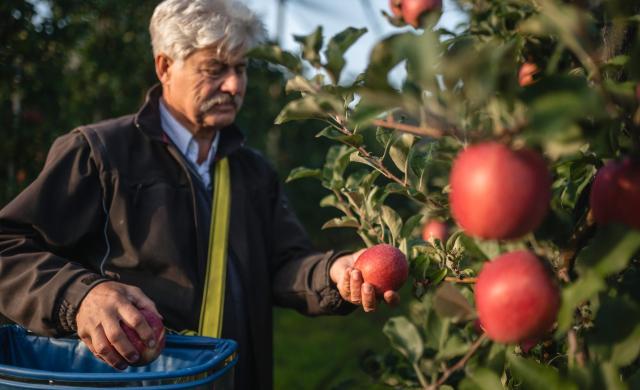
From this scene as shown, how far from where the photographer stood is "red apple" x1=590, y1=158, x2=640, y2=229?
21.2 inches

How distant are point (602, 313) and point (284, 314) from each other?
3839 millimetres

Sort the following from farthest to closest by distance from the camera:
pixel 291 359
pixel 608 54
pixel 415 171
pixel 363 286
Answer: pixel 291 359
pixel 363 286
pixel 415 171
pixel 608 54

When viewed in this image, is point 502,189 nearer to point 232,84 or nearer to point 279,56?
point 279,56

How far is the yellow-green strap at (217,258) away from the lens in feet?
4.64

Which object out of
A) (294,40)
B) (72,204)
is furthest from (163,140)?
(294,40)

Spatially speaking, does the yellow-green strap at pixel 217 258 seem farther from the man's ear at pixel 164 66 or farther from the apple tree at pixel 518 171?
the apple tree at pixel 518 171

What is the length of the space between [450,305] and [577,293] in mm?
139

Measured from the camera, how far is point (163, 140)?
1.53 meters

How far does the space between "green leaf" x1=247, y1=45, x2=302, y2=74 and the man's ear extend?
1.03m

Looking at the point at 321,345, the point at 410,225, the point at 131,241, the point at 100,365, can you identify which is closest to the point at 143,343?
the point at 100,365

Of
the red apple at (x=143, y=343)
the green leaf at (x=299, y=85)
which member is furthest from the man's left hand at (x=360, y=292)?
the green leaf at (x=299, y=85)

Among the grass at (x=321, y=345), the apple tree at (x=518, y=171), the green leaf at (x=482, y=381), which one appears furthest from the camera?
the grass at (x=321, y=345)

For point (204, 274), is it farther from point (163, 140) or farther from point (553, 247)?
point (553, 247)

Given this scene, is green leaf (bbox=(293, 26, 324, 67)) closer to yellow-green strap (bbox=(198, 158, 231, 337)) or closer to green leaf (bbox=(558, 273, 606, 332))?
green leaf (bbox=(558, 273, 606, 332))
